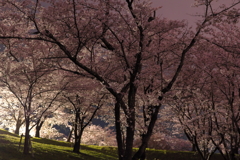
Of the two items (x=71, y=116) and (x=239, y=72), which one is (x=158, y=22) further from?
(x=71, y=116)

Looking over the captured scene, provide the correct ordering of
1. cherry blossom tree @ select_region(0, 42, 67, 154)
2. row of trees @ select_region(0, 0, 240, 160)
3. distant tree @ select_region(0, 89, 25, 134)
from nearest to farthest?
1. row of trees @ select_region(0, 0, 240, 160)
2. cherry blossom tree @ select_region(0, 42, 67, 154)
3. distant tree @ select_region(0, 89, 25, 134)

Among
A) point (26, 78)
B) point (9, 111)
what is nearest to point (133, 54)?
point (26, 78)

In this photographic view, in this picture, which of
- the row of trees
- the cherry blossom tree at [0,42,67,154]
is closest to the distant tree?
the cherry blossom tree at [0,42,67,154]

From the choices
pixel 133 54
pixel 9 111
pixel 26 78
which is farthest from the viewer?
pixel 9 111

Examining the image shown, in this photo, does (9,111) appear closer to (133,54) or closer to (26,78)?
(26,78)

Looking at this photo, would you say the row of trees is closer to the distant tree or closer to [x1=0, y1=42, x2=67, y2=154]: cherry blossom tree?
[x1=0, y1=42, x2=67, y2=154]: cherry blossom tree

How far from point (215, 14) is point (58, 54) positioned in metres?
8.18

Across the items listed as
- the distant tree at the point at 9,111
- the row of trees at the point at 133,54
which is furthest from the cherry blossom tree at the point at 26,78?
the distant tree at the point at 9,111

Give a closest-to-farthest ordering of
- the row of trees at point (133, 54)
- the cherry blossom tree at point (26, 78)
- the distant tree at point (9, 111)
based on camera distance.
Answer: the row of trees at point (133, 54)
the cherry blossom tree at point (26, 78)
the distant tree at point (9, 111)

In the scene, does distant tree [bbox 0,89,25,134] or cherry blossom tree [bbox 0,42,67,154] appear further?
A: distant tree [bbox 0,89,25,134]

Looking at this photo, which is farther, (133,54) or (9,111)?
(9,111)

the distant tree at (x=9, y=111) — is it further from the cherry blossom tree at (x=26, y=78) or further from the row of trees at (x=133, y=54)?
the row of trees at (x=133, y=54)

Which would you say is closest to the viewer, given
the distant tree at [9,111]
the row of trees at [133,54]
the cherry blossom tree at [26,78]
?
the row of trees at [133,54]

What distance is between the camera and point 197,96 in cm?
1202
